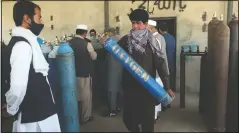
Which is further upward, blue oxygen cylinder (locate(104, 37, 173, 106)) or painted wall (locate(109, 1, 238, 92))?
painted wall (locate(109, 1, 238, 92))

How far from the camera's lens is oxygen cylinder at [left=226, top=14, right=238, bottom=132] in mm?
1992

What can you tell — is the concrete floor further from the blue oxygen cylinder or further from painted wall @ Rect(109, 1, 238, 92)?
painted wall @ Rect(109, 1, 238, 92)

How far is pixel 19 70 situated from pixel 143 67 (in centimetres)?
80

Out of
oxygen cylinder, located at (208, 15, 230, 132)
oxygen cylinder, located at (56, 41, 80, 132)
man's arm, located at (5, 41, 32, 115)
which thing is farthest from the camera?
oxygen cylinder, located at (208, 15, 230, 132)

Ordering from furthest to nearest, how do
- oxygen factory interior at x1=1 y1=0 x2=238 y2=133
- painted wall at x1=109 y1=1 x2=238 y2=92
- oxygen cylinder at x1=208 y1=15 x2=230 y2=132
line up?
painted wall at x1=109 y1=1 x2=238 y2=92, oxygen cylinder at x1=208 y1=15 x2=230 y2=132, oxygen factory interior at x1=1 y1=0 x2=238 y2=133

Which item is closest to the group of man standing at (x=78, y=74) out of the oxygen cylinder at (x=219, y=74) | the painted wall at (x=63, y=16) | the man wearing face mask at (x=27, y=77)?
the man wearing face mask at (x=27, y=77)

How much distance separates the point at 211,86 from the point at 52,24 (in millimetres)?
1344

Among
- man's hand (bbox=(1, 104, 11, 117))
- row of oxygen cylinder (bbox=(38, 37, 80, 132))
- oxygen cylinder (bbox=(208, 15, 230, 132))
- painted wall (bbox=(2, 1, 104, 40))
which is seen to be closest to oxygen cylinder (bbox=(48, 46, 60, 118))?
row of oxygen cylinder (bbox=(38, 37, 80, 132))

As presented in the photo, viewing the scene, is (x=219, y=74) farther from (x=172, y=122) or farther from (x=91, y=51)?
(x=91, y=51)

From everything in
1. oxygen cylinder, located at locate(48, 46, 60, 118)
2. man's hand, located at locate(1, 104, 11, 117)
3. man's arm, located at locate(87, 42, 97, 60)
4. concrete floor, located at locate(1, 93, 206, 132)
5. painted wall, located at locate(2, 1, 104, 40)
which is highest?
painted wall, located at locate(2, 1, 104, 40)

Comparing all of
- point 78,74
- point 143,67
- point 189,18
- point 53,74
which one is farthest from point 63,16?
point 189,18

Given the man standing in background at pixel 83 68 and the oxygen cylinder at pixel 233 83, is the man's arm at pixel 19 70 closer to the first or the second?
the man standing in background at pixel 83 68

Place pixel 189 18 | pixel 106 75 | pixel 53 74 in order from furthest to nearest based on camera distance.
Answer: pixel 189 18 → pixel 106 75 → pixel 53 74

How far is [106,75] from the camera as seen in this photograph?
253 cm
